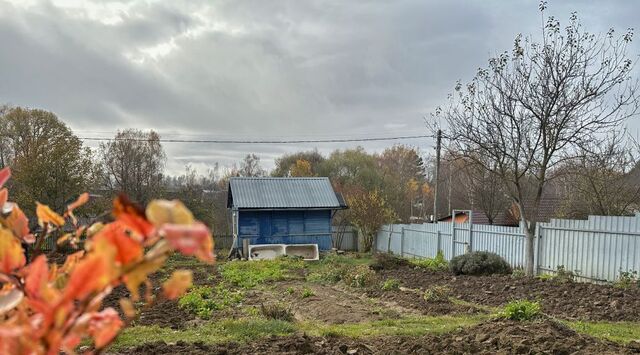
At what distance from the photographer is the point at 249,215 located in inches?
838

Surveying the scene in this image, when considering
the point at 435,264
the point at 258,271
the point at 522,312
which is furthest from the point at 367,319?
the point at 435,264

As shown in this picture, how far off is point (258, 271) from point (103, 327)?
45.6 ft

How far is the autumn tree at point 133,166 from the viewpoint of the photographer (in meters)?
23.7

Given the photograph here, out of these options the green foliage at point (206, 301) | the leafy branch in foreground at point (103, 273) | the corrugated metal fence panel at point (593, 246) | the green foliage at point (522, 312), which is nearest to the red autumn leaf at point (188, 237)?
the leafy branch in foreground at point (103, 273)

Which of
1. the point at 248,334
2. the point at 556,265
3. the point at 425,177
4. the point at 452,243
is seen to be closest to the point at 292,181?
the point at 452,243

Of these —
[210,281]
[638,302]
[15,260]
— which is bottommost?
[210,281]

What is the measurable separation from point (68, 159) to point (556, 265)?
17.5 m

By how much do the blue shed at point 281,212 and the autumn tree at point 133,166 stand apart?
14.5 ft

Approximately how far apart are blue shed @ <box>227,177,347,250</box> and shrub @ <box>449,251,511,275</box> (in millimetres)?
9500

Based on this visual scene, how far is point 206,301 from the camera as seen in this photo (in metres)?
8.73

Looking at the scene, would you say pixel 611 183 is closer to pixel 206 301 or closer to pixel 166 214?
pixel 206 301

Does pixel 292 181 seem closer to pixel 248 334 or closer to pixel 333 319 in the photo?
pixel 333 319

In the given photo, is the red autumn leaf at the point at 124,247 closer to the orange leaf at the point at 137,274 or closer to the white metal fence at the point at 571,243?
the orange leaf at the point at 137,274

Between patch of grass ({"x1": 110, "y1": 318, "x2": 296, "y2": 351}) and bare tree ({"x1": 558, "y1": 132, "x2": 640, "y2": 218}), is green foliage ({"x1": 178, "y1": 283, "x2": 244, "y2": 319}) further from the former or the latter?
bare tree ({"x1": 558, "y1": 132, "x2": 640, "y2": 218})
